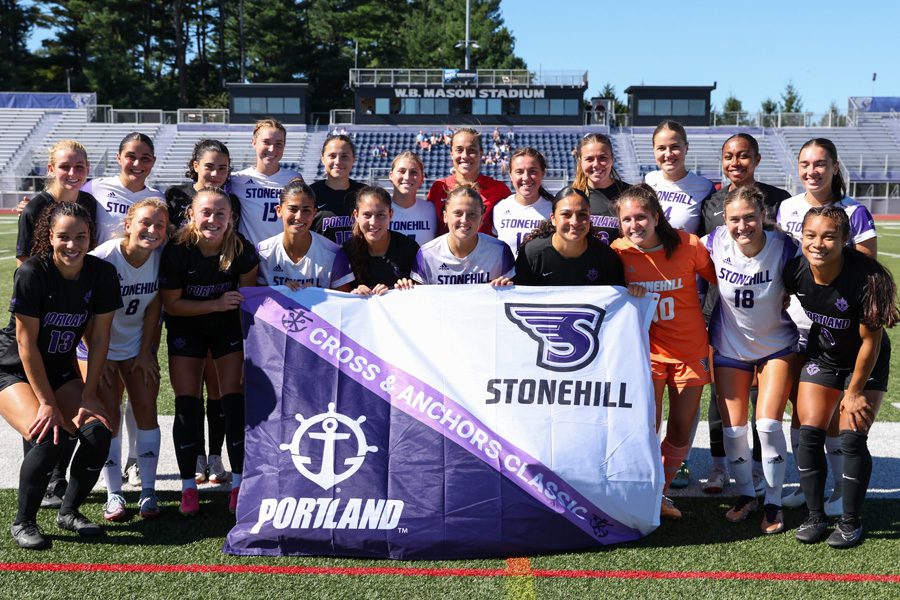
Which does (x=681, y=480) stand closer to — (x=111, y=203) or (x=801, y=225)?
(x=801, y=225)

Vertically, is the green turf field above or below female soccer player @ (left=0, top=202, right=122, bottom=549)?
below

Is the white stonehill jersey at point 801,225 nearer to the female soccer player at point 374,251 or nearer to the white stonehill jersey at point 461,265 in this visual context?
the white stonehill jersey at point 461,265

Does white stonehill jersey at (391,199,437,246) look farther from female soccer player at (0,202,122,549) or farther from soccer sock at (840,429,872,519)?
soccer sock at (840,429,872,519)

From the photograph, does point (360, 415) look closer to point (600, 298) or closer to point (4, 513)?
point (600, 298)

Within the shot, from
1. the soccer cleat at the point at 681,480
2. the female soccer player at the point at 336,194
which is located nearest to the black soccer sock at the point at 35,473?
the female soccer player at the point at 336,194

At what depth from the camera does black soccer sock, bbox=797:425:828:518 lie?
3701 mm

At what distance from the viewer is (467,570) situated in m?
3.33

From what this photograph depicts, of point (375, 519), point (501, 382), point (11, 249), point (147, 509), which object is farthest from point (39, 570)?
point (11, 249)

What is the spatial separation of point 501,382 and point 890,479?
8.43 feet

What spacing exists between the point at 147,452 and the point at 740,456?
3.07m

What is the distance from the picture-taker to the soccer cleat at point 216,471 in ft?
14.6

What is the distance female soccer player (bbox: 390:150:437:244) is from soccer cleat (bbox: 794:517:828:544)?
2.62 meters

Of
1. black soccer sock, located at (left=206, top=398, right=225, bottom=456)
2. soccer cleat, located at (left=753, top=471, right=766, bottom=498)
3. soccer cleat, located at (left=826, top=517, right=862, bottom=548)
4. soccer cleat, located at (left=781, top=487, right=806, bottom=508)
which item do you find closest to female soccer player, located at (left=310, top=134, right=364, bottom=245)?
black soccer sock, located at (left=206, top=398, right=225, bottom=456)

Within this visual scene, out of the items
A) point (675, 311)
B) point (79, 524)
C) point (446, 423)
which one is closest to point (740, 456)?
point (675, 311)
